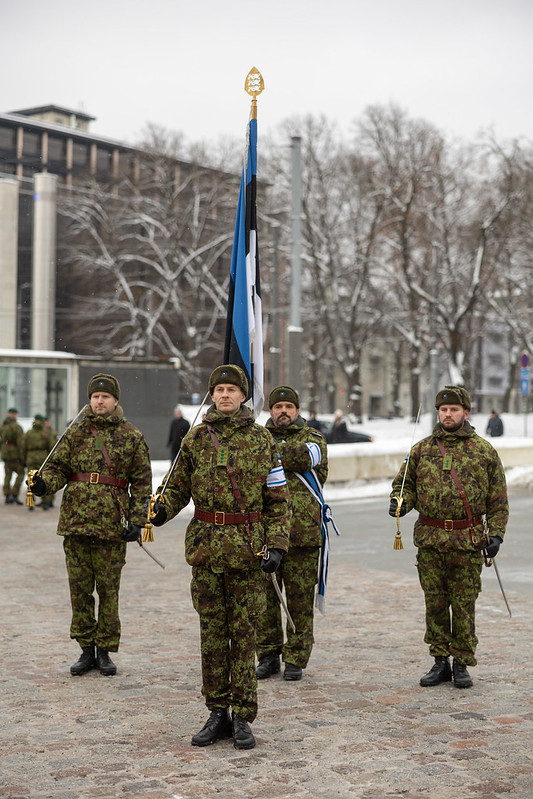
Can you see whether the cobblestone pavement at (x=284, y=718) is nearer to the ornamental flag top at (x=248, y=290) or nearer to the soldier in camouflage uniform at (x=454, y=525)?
the soldier in camouflage uniform at (x=454, y=525)

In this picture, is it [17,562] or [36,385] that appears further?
[36,385]

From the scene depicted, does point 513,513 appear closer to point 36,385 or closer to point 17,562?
point 17,562

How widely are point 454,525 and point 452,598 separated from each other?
0.46 metres

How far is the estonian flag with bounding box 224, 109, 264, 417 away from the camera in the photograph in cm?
784

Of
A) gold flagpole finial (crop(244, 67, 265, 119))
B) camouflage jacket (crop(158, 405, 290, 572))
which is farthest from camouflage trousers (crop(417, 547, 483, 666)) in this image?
gold flagpole finial (crop(244, 67, 265, 119))

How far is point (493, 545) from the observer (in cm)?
662

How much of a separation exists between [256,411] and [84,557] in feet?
5.56

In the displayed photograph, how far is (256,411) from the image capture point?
7.97 meters

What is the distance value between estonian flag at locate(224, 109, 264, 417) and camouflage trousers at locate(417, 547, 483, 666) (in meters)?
1.79

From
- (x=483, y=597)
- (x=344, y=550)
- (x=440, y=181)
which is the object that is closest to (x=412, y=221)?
(x=440, y=181)

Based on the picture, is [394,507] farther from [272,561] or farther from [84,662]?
[84,662]

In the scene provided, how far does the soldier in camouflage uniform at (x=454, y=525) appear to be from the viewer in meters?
6.80

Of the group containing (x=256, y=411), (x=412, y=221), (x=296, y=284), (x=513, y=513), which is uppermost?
(x=412, y=221)

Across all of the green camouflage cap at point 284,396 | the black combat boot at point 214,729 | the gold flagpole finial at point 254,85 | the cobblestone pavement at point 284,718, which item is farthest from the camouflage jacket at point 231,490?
the gold flagpole finial at point 254,85
